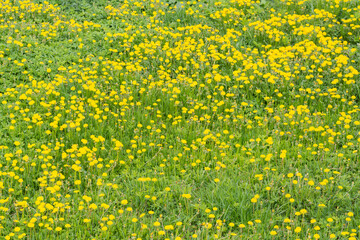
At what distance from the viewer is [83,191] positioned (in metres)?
5.03

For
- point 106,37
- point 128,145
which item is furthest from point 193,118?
point 106,37

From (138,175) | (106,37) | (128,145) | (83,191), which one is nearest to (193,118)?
(128,145)

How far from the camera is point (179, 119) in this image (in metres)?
6.20

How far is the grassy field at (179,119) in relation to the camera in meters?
4.59

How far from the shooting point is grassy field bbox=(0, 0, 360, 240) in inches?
181

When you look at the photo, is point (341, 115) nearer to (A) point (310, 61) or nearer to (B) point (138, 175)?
(A) point (310, 61)

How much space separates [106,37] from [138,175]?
3384 millimetres

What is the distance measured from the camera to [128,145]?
19.0ft

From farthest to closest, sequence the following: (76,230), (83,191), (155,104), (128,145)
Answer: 1. (155,104)
2. (128,145)
3. (83,191)
4. (76,230)

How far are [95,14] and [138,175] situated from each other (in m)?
4.57

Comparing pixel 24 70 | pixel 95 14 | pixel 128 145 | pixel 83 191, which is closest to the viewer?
pixel 83 191

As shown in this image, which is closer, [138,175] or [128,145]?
[138,175]

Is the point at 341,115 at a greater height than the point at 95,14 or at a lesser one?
lesser

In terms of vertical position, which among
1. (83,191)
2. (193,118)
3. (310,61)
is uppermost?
(310,61)
